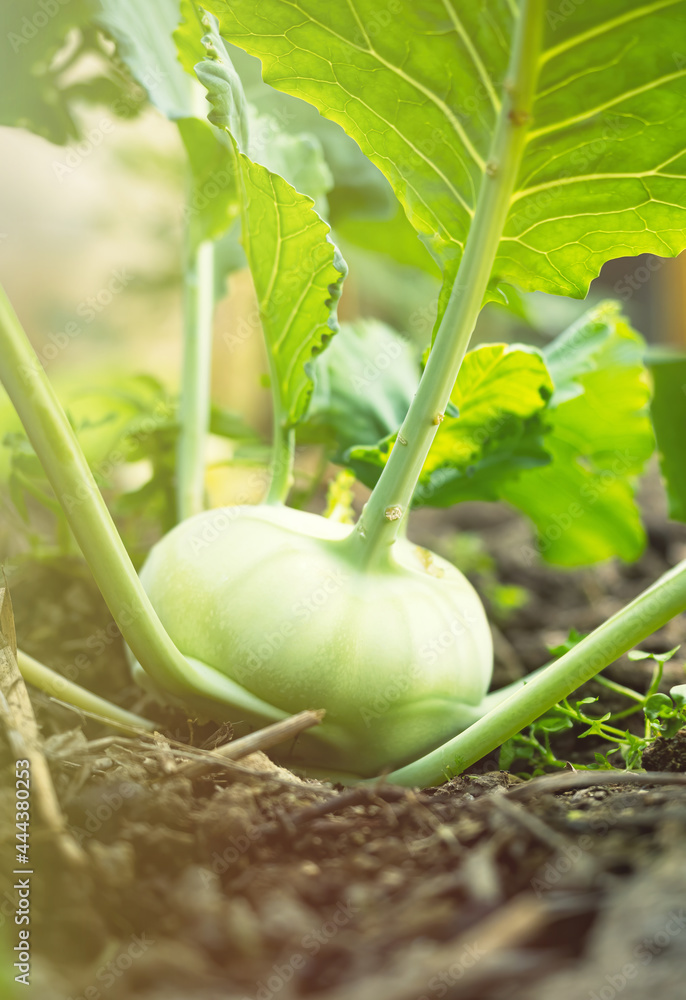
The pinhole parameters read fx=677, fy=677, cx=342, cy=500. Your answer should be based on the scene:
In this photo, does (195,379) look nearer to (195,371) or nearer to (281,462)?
(195,371)

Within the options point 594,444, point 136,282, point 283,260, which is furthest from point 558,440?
point 136,282

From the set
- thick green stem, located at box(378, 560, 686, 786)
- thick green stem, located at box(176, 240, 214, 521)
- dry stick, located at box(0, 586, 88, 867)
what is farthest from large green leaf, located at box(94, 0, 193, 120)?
thick green stem, located at box(378, 560, 686, 786)

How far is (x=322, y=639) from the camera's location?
52 centimetres

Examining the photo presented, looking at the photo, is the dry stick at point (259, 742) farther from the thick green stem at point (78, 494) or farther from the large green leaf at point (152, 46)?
the large green leaf at point (152, 46)

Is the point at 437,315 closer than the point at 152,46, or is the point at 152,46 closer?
the point at 437,315

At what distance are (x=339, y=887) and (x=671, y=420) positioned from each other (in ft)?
2.52

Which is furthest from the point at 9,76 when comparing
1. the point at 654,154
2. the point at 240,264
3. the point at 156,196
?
the point at 156,196

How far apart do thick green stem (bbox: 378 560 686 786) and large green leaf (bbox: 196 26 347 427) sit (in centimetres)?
33

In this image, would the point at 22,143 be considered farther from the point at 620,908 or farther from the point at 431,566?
the point at 620,908

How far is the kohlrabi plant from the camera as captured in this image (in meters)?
0.46

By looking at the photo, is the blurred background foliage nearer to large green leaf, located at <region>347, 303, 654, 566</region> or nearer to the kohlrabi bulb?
large green leaf, located at <region>347, 303, 654, 566</region>

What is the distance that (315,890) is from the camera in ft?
1.07

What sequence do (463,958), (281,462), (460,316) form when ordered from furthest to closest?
1. (281,462)
2. (460,316)
3. (463,958)

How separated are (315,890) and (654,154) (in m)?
0.55
